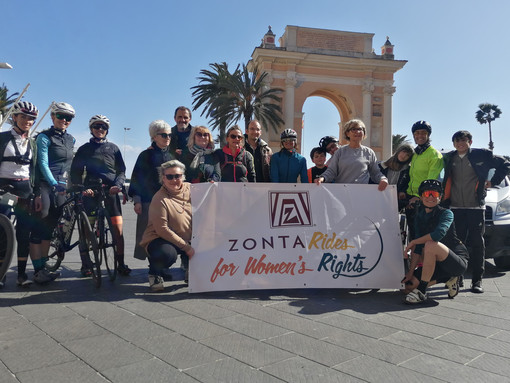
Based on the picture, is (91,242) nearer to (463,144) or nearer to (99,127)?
(99,127)

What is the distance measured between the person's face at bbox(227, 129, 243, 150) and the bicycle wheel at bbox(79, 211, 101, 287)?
6.33 feet

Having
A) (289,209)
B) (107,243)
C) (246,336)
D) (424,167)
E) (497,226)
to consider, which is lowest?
(246,336)

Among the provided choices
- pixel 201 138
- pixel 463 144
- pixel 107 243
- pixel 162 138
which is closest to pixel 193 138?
pixel 201 138

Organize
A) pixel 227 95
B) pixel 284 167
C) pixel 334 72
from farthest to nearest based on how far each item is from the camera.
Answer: pixel 334 72
pixel 227 95
pixel 284 167

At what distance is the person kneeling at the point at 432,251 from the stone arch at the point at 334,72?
34703 mm

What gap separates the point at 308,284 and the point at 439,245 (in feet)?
4.74

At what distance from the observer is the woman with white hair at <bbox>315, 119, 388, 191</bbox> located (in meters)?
5.38

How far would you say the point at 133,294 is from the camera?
4.58 m

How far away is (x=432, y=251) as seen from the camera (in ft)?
14.6

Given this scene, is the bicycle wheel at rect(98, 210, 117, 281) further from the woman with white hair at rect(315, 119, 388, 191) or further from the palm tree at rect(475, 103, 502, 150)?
the palm tree at rect(475, 103, 502, 150)

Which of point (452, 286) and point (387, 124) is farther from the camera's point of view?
point (387, 124)

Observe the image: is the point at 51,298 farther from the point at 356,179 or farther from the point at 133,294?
the point at 356,179

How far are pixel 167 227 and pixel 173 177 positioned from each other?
569mm

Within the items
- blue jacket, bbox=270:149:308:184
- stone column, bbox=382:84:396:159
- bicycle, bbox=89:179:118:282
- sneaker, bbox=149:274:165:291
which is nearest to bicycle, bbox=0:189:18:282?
bicycle, bbox=89:179:118:282
